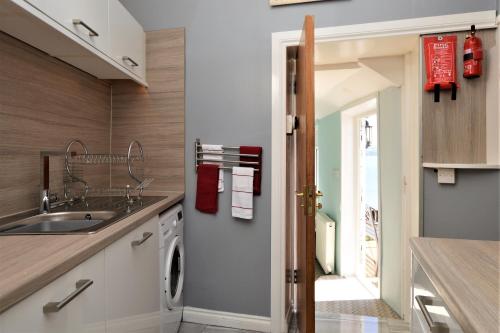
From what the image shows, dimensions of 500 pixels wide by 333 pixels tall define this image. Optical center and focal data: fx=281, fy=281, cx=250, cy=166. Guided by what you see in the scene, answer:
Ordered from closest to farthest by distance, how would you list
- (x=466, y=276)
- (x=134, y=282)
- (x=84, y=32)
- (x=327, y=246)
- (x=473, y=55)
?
1. (x=466, y=276)
2. (x=134, y=282)
3. (x=84, y=32)
4. (x=473, y=55)
5. (x=327, y=246)

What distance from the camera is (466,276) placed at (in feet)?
2.09

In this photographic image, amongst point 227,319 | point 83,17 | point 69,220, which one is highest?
point 83,17

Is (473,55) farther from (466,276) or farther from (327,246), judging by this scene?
(327,246)

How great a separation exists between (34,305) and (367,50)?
2.15 meters

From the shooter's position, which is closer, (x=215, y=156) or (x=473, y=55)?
(x=473, y=55)

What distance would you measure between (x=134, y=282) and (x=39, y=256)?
516 mm

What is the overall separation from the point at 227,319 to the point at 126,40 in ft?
6.40

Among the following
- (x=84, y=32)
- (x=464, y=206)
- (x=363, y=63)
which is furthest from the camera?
(x=363, y=63)

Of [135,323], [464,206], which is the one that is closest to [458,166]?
[464,206]

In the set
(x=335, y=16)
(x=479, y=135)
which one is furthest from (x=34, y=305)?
(x=479, y=135)

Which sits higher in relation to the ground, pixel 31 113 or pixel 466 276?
pixel 31 113

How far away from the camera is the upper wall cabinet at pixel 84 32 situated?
1.10m

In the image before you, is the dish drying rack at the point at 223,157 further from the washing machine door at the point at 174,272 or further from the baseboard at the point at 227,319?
the baseboard at the point at 227,319

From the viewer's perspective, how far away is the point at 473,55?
5.10 ft
